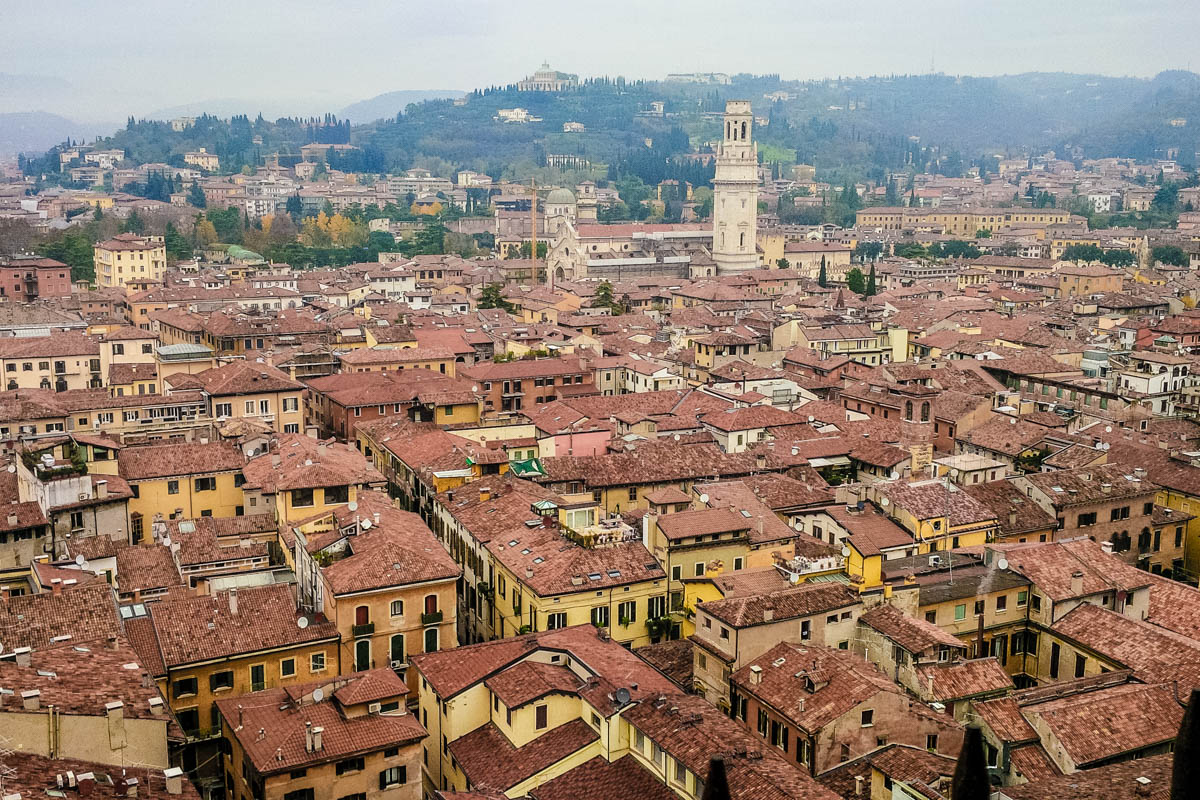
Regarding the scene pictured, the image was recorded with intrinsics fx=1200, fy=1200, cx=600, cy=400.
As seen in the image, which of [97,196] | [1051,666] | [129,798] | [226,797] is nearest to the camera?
[129,798]

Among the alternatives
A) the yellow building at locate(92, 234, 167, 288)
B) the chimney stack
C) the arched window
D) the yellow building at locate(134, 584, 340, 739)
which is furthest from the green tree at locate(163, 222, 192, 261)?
the chimney stack

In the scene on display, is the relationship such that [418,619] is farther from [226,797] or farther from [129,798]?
[129,798]

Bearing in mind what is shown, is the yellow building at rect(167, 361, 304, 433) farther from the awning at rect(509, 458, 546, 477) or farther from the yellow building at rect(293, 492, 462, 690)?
the yellow building at rect(293, 492, 462, 690)

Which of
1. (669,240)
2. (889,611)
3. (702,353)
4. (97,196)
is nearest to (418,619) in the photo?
(889,611)

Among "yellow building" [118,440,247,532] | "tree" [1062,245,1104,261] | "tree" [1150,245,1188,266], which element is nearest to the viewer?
"yellow building" [118,440,247,532]

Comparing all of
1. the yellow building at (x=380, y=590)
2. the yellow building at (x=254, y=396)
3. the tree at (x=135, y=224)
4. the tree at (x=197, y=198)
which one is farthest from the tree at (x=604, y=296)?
the tree at (x=197, y=198)

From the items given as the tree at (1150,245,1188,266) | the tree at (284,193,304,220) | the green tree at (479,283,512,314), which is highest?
the tree at (284,193,304,220)
